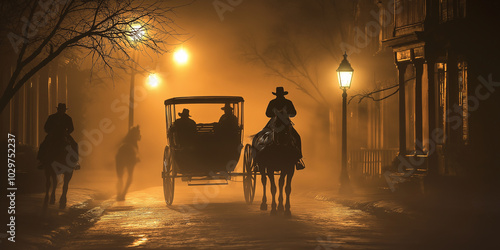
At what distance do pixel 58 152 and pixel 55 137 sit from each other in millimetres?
356

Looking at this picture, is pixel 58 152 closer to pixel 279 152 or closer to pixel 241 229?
pixel 279 152

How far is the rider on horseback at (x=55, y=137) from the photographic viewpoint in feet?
53.9

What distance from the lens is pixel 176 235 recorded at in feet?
40.6

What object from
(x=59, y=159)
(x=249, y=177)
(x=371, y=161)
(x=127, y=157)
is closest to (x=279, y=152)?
(x=249, y=177)

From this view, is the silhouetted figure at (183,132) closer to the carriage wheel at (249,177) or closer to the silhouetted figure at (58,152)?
the carriage wheel at (249,177)

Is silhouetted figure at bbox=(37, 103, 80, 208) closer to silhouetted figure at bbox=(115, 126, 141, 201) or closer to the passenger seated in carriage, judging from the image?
the passenger seated in carriage

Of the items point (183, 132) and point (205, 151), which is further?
point (183, 132)

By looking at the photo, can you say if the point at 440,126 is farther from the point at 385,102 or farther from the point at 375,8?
the point at 375,8

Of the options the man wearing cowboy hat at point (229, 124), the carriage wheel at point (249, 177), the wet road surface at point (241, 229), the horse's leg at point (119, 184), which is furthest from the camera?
Answer: the horse's leg at point (119, 184)

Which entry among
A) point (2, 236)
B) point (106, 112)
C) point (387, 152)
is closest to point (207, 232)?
point (2, 236)

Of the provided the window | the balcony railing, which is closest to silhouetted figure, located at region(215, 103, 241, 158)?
the window

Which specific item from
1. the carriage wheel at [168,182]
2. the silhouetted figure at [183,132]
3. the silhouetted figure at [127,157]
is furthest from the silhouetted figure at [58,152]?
the silhouetted figure at [127,157]

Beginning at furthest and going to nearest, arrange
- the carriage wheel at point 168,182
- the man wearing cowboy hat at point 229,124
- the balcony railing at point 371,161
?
1. the balcony railing at point 371,161
2. the man wearing cowboy hat at point 229,124
3. the carriage wheel at point 168,182

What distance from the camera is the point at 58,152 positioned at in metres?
16.4
